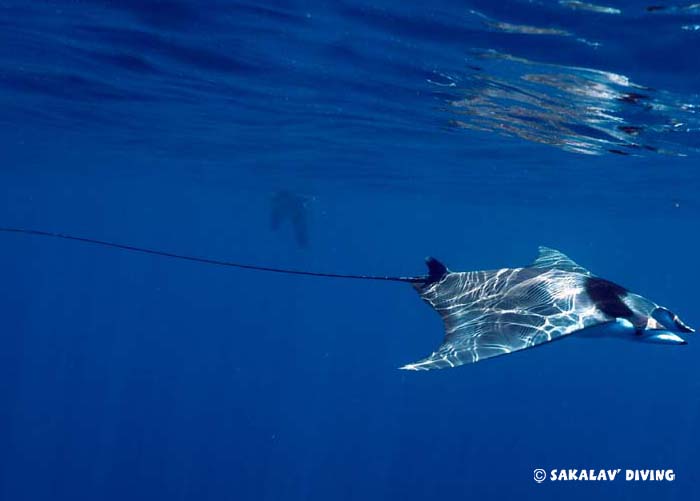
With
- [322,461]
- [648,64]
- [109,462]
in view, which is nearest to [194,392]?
[109,462]

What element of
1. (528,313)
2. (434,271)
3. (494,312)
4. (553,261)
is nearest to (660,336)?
(528,313)

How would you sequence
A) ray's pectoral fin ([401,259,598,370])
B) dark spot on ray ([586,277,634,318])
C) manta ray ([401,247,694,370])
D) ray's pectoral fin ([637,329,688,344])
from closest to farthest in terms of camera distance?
1. ray's pectoral fin ([401,259,598,370])
2. manta ray ([401,247,694,370])
3. ray's pectoral fin ([637,329,688,344])
4. dark spot on ray ([586,277,634,318])

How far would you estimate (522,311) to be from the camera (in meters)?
7.05

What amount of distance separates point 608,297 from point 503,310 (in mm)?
1321

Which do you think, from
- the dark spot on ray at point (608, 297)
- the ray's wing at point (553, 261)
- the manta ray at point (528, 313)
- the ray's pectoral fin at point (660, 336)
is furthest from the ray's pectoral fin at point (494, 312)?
the ray's wing at point (553, 261)

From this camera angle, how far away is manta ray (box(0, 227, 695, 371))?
582 cm

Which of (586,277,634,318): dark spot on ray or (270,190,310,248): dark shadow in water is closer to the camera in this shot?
(586,277,634,318): dark spot on ray

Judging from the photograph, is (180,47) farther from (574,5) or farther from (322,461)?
(322,461)

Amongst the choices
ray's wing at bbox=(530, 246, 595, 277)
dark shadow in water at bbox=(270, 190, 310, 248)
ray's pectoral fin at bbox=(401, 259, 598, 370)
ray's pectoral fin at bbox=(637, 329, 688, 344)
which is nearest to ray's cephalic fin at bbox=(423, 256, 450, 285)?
ray's pectoral fin at bbox=(401, 259, 598, 370)

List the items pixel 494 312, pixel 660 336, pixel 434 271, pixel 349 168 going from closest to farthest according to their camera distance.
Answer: pixel 660 336
pixel 494 312
pixel 434 271
pixel 349 168

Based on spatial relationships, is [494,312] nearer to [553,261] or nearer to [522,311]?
[522,311]

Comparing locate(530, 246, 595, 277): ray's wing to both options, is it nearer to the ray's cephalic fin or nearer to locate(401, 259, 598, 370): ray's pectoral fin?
locate(401, 259, 598, 370): ray's pectoral fin

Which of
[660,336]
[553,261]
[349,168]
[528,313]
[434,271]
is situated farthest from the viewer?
[349,168]

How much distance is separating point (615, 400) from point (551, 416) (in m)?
7.51
